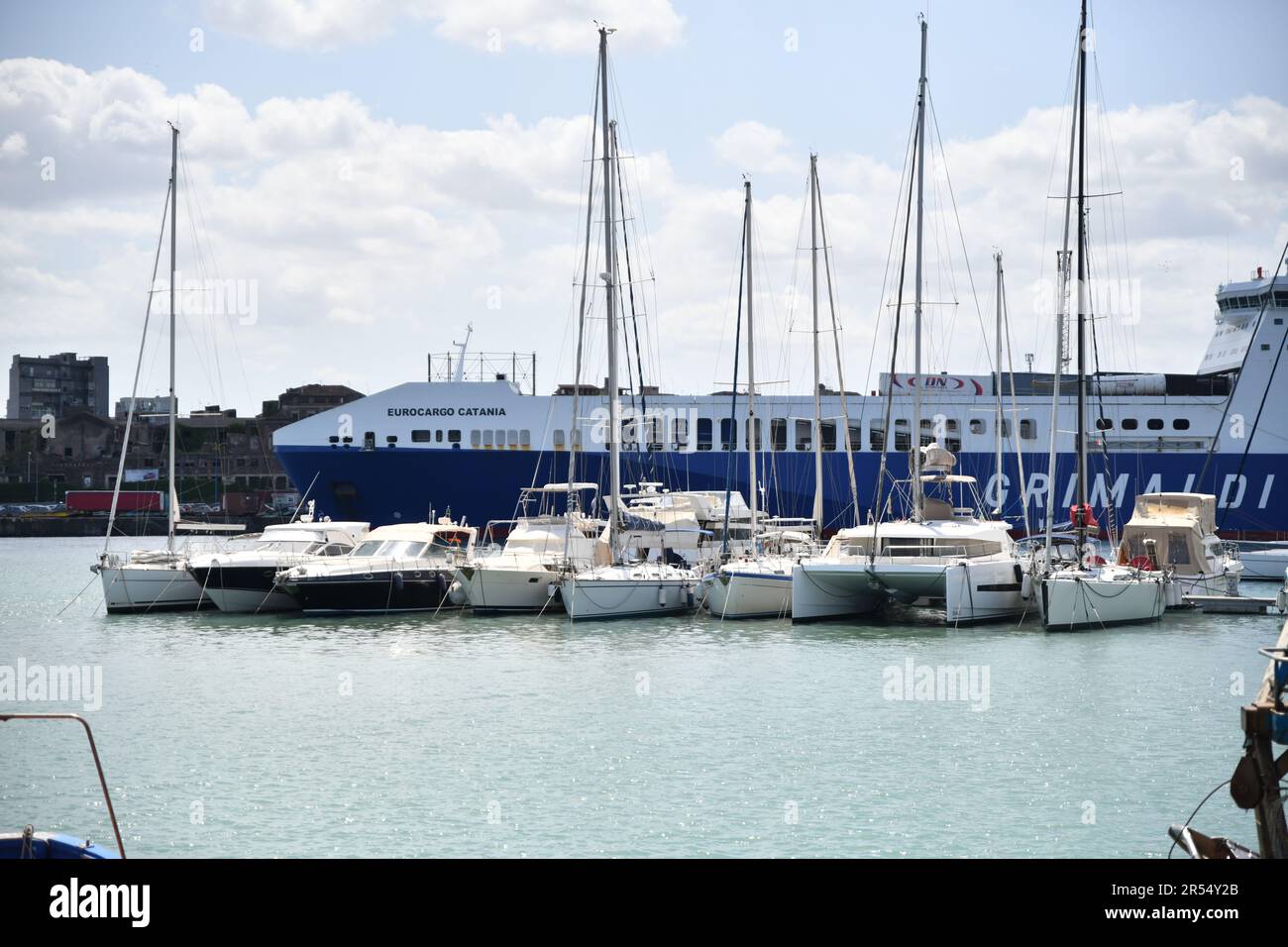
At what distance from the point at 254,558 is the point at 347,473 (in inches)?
835

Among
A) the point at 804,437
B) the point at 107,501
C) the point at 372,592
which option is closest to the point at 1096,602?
the point at 372,592

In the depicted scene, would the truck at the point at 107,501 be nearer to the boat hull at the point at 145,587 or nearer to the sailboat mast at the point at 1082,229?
the boat hull at the point at 145,587

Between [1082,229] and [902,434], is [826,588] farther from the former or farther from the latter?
[902,434]

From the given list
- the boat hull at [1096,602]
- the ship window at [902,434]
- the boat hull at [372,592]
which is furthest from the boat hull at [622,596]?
the ship window at [902,434]

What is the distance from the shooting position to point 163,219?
36656 millimetres

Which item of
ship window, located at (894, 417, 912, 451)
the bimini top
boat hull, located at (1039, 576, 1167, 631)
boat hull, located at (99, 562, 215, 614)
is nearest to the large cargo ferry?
ship window, located at (894, 417, 912, 451)

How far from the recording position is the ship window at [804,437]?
56.2m

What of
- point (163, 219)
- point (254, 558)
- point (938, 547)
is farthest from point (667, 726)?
point (163, 219)

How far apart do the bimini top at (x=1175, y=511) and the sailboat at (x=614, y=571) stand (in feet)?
43.2

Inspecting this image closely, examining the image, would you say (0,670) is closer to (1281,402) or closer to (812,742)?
(812,742)

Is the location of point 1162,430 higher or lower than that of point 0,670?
higher

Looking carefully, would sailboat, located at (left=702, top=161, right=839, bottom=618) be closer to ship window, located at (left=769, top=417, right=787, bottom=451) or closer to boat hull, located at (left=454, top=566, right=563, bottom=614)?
boat hull, located at (left=454, top=566, right=563, bottom=614)

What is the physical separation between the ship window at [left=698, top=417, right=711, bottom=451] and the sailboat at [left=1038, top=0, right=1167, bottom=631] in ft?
82.1

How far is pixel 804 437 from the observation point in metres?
56.4
